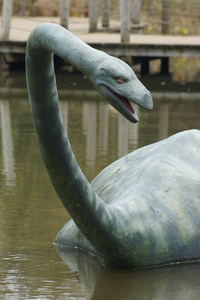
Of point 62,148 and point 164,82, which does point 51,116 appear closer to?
point 62,148

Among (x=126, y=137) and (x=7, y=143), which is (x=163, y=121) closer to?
(x=126, y=137)

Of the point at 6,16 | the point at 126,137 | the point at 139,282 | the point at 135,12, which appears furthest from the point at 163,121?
the point at 135,12

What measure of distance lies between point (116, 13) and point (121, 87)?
28485 mm

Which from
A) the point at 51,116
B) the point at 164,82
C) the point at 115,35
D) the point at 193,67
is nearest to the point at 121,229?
the point at 51,116

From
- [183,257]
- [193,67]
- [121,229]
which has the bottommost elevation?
[193,67]

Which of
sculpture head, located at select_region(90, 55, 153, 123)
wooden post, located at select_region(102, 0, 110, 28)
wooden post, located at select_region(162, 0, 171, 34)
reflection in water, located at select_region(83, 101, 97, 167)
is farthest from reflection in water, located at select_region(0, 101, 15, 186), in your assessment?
wooden post, located at select_region(102, 0, 110, 28)

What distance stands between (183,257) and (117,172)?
0.89 metres

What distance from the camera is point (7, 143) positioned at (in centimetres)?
930

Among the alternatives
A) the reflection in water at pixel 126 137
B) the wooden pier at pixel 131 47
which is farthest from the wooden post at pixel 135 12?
the reflection in water at pixel 126 137

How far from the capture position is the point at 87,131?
34.4ft

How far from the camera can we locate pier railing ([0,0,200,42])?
57.7ft

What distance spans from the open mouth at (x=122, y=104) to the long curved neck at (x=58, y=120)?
0.15 m

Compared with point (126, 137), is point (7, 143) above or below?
above

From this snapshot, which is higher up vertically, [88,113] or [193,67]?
[88,113]
